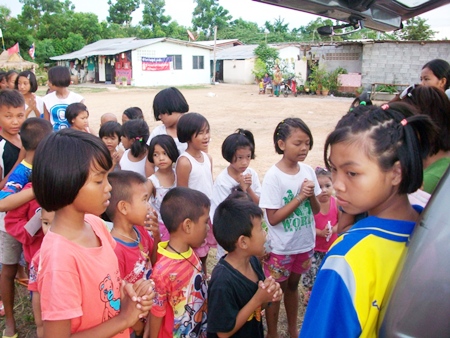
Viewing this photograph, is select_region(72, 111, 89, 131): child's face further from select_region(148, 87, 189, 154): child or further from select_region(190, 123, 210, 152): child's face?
select_region(190, 123, 210, 152): child's face

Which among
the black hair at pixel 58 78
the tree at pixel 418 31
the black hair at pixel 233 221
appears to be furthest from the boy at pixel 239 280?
the tree at pixel 418 31

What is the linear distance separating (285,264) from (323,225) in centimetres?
55

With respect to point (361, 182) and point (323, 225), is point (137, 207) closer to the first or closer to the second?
point (361, 182)

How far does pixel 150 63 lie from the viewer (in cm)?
3106

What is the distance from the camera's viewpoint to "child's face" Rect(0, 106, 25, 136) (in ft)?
10.1

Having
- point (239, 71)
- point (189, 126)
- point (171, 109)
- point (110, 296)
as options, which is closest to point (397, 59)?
point (239, 71)

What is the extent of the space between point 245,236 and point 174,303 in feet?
1.67

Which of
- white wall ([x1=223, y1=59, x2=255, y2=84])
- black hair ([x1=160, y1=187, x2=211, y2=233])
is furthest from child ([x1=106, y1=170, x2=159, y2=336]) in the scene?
white wall ([x1=223, y1=59, x2=255, y2=84])

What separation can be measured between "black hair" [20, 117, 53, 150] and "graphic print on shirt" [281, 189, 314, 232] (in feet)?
5.56

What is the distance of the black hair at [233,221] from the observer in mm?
2096

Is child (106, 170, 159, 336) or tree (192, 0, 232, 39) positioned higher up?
tree (192, 0, 232, 39)

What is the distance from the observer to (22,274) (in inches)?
142

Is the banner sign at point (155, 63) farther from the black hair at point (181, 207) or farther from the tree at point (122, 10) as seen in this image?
the black hair at point (181, 207)

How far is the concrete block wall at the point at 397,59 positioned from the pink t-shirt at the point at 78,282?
19.6 meters
